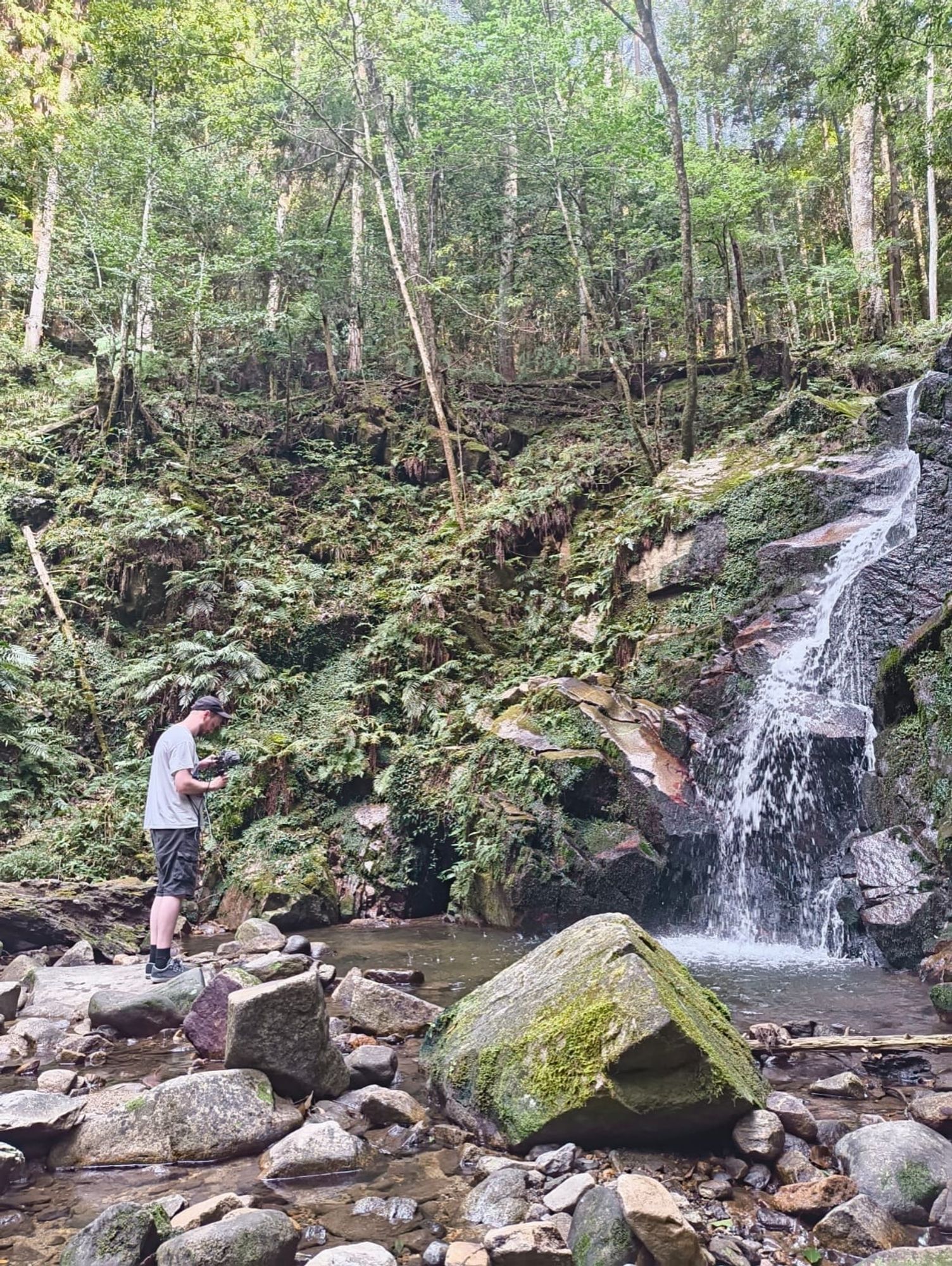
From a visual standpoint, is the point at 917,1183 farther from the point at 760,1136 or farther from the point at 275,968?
the point at 275,968

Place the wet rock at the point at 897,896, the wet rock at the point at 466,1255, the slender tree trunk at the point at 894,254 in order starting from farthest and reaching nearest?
1. the slender tree trunk at the point at 894,254
2. the wet rock at the point at 897,896
3. the wet rock at the point at 466,1255

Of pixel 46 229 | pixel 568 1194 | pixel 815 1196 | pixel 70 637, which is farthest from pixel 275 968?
pixel 46 229

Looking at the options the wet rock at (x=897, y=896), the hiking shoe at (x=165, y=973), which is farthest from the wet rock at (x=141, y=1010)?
the wet rock at (x=897, y=896)

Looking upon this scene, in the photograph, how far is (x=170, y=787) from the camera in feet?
20.2

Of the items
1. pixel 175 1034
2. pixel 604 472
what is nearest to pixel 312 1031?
pixel 175 1034

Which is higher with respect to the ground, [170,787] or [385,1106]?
[170,787]

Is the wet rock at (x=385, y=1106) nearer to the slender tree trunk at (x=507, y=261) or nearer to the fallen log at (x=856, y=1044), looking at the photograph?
the fallen log at (x=856, y=1044)

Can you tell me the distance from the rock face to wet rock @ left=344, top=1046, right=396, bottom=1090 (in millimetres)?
4488

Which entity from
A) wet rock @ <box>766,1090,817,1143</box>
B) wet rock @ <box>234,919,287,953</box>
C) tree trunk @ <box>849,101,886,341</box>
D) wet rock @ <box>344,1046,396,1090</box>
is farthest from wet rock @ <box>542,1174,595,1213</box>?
tree trunk @ <box>849,101,886,341</box>

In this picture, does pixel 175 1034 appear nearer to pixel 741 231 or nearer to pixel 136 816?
pixel 136 816

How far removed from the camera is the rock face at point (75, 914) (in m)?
7.86

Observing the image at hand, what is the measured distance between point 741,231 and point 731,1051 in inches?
910

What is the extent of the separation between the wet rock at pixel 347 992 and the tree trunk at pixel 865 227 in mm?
20560

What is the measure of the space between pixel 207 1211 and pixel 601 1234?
1435mm
